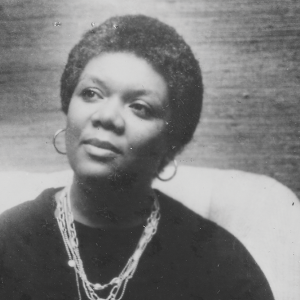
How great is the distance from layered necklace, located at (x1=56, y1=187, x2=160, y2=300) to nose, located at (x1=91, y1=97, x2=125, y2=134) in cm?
16

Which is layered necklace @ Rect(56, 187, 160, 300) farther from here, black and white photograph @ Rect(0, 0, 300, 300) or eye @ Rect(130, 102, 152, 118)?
eye @ Rect(130, 102, 152, 118)

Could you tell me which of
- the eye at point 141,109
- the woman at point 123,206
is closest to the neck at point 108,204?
the woman at point 123,206

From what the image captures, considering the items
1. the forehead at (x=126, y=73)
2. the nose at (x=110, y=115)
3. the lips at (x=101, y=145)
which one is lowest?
the lips at (x=101, y=145)

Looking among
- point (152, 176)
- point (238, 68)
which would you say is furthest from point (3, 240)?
point (238, 68)

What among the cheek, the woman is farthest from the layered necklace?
the cheek

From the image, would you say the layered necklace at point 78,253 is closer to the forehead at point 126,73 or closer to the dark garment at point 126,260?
the dark garment at point 126,260

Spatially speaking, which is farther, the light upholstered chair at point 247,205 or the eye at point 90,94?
the light upholstered chair at point 247,205

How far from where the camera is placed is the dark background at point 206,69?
0.63 meters

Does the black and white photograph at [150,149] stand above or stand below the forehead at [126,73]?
below

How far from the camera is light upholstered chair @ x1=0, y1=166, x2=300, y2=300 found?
2.18 ft

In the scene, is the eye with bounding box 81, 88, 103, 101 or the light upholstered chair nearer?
the eye with bounding box 81, 88, 103, 101

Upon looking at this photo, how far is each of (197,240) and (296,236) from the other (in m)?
0.18

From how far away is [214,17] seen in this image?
0.64 m

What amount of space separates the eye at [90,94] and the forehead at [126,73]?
19 mm
